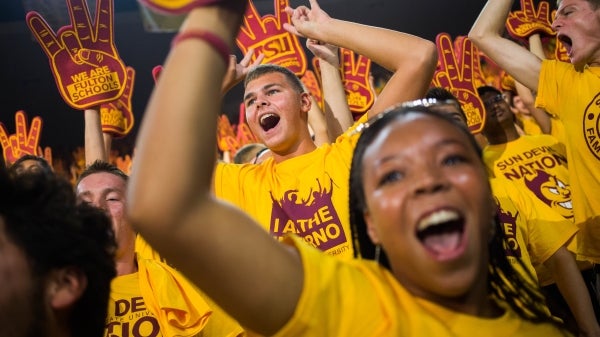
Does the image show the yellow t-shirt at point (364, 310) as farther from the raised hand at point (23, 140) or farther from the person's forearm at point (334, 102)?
the raised hand at point (23, 140)

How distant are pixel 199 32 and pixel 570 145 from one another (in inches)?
80.3

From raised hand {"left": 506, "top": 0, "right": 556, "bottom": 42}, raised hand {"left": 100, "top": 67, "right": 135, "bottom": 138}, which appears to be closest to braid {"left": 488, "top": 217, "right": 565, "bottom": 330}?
raised hand {"left": 100, "top": 67, "right": 135, "bottom": 138}

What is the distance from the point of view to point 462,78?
392 cm

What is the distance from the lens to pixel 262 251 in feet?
2.86

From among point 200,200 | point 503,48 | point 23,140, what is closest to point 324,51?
point 503,48

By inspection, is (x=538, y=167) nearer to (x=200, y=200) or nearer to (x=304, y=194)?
(x=304, y=194)

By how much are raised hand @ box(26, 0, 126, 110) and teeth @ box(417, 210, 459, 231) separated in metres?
2.20

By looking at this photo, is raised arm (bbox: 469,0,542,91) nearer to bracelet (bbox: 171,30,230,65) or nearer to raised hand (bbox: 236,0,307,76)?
raised hand (bbox: 236,0,307,76)

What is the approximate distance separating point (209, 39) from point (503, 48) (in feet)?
6.75

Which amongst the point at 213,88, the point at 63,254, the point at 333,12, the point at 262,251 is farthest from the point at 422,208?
the point at 333,12

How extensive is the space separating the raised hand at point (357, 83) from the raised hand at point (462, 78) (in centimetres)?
45

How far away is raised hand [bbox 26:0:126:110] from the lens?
2.81 m

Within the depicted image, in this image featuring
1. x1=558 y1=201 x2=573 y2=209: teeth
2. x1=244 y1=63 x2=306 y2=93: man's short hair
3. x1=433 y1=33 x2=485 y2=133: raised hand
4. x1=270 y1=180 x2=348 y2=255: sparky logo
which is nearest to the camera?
x1=270 y1=180 x2=348 y2=255: sparky logo

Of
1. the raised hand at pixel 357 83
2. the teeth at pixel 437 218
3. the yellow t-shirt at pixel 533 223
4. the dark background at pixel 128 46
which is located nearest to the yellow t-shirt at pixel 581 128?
the yellow t-shirt at pixel 533 223
